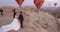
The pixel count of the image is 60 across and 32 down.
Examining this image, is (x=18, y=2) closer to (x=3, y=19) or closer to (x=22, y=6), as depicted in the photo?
(x=22, y=6)

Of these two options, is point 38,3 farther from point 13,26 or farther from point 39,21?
point 13,26

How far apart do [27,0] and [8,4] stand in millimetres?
440

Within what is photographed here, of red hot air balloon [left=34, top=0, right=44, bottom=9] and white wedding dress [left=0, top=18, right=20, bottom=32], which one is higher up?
red hot air balloon [left=34, top=0, right=44, bottom=9]

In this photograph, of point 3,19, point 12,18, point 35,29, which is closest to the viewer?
point 35,29

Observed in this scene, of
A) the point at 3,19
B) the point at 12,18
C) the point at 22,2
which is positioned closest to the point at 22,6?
the point at 22,2

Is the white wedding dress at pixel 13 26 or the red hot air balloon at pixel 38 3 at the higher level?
the red hot air balloon at pixel 38 3

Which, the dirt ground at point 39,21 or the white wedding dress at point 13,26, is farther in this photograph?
the dirt ground at point 39,21

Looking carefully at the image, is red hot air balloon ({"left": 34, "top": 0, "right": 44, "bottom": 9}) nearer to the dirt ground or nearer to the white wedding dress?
the dirt ground

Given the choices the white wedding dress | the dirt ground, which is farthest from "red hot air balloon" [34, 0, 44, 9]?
the white wedding dress

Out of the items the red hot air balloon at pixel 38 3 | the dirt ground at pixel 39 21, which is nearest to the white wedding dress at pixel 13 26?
the dirt ground at pixel 39 21

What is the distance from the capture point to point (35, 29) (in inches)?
160

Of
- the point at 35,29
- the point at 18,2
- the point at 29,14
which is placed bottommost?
the point at 35,29

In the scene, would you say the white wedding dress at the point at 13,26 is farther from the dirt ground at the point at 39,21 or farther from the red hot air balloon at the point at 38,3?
the red hot air balloon at the point at 38,3

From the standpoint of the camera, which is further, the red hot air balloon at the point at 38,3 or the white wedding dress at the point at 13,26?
the red hot air balloon at the point at 38,3
